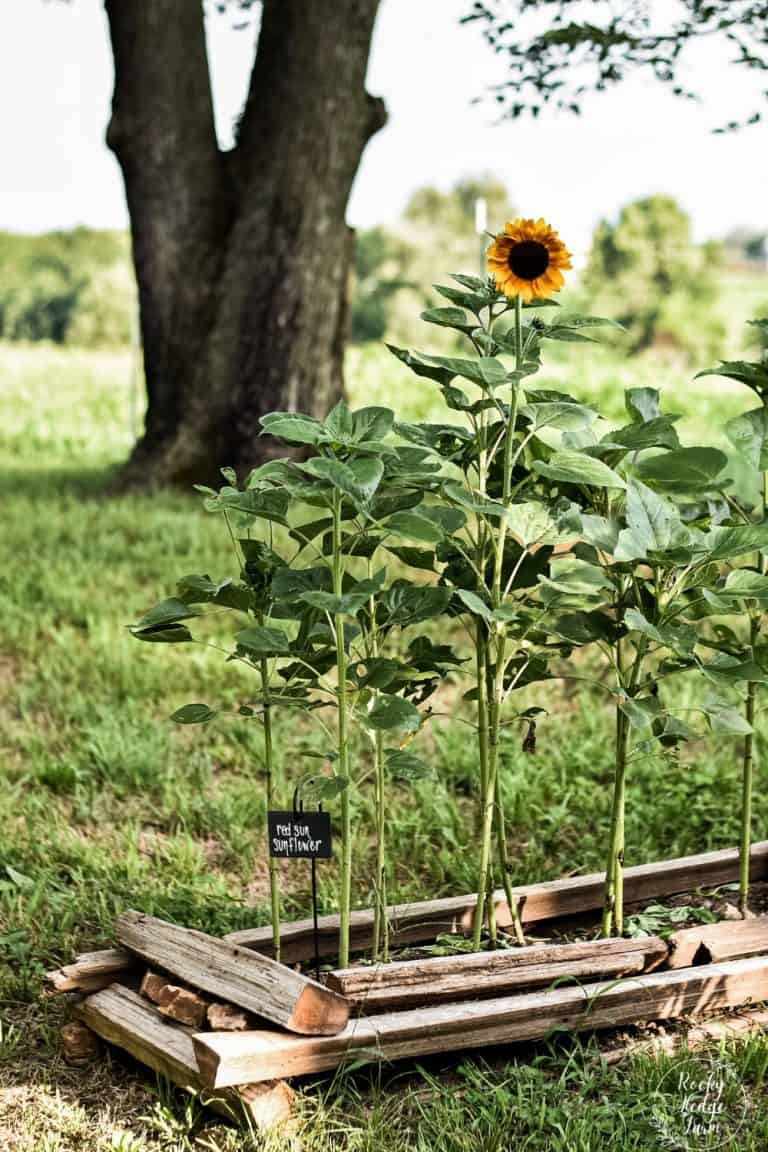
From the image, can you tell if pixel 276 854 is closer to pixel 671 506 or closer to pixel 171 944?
pixel 171 944

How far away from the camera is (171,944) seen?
7.04 ft

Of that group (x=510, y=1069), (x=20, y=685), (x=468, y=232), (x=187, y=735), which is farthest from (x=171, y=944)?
(x=468, y=232)

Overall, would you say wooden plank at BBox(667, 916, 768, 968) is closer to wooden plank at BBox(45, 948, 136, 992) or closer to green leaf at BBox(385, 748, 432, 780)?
green leaf at BBox(385, 748, 432, 780)

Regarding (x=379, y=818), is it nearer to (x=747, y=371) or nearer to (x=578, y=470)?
(x=578, y=470)

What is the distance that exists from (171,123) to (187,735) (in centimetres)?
428

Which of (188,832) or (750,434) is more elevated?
(750,434)

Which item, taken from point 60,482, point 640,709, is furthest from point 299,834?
point 60,482

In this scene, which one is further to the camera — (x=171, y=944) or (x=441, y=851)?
(x=441, y=851)

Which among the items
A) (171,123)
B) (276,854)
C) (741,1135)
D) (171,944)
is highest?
(171,123)

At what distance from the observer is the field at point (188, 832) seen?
1950mm

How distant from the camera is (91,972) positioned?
2.20m

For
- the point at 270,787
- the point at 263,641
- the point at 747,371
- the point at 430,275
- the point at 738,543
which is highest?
the point at 430,275

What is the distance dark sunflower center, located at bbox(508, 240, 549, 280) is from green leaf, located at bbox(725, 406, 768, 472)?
0.53 metres

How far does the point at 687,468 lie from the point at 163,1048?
1.28 metres
